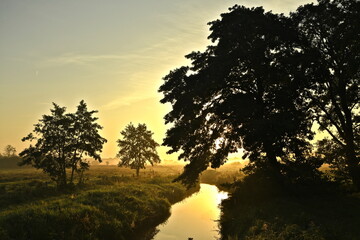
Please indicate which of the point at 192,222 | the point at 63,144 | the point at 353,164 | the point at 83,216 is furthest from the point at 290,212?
the point at 63,144

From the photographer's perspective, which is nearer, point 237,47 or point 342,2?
point 237,47

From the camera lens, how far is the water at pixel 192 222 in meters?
19.5

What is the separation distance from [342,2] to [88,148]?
33.0m

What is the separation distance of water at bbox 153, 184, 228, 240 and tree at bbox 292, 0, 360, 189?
11.9 metres

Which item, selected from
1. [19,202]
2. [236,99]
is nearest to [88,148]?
[19,202]

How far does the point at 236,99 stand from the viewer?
20.2m

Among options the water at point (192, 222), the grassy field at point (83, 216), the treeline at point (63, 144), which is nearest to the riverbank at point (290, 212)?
the water at point (192, 222)

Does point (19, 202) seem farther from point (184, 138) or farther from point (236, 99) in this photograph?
point (236, 99)

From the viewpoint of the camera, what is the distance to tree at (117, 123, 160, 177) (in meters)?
57.4

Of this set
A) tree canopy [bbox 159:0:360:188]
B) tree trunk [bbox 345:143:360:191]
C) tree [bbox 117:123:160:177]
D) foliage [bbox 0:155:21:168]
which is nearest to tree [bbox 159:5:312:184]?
tree canopy [bbox 159:0:360:188]

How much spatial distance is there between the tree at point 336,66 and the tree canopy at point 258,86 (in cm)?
8

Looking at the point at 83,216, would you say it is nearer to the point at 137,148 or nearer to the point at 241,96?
the point at 241,96

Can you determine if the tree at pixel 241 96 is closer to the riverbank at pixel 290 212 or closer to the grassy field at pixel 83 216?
the riverbank at pixel 290 212

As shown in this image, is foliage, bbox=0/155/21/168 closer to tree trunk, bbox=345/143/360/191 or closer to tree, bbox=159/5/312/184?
tree, bbox=159/5/312/184
